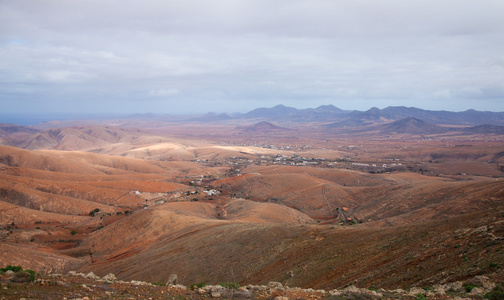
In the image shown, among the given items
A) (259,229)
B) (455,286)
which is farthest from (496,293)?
(259,229)

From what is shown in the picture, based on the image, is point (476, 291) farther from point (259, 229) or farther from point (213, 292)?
point (259, 229)

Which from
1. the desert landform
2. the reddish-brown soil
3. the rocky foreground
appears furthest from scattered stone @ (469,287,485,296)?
the reddish-brown soil

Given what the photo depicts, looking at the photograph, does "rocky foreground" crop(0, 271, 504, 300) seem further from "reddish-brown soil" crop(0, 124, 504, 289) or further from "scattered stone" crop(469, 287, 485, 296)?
"reddish-brown soil" crop(0, 124, 504, 289)

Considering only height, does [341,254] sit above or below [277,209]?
above

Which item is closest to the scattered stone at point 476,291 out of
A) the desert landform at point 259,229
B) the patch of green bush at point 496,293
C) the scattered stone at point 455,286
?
the patch of green bush at point 496,293

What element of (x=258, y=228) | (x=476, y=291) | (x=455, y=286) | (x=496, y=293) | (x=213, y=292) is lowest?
(x=258, y=228)

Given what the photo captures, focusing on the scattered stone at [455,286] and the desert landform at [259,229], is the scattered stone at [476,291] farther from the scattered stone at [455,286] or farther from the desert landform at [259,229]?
the desert landform at [259,229]

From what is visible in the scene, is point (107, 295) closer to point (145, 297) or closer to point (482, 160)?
point (145, 297)

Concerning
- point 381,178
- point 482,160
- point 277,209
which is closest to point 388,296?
point 277,209
